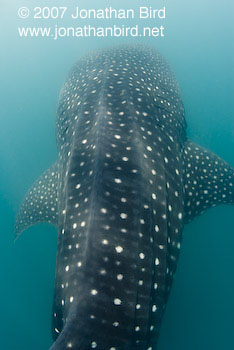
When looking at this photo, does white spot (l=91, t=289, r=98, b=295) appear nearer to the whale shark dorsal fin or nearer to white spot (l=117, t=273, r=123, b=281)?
white spot (l=117, t=273, r=123, b=281)

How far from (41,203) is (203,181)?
102 inches

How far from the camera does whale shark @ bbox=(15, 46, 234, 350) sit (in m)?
2.44

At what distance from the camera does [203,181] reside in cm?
444

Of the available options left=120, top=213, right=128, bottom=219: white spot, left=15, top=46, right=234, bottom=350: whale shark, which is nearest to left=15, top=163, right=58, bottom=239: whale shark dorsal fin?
left=15, top=46, right=234, bottom=350: whale shark

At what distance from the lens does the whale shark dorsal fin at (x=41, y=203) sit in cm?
465

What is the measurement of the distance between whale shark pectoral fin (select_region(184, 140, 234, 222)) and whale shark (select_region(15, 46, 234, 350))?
0.6 inches

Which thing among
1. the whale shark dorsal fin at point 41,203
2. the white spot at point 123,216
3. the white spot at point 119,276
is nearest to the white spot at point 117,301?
the white spot at point 119,276

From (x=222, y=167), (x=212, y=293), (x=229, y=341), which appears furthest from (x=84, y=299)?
(x=229, y=341)

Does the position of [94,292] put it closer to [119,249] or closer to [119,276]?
[119,276]

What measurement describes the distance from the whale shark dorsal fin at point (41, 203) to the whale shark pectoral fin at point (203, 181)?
6.56ft

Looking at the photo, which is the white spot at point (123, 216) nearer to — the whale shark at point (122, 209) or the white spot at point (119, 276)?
the whale shark at point (122, 209)

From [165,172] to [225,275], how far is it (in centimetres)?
444

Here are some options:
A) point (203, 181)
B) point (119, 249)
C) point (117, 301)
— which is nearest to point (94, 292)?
point (117, 301)

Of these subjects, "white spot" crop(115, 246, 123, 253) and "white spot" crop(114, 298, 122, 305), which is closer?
"white spot" crop(114, 298, 122, 305)
